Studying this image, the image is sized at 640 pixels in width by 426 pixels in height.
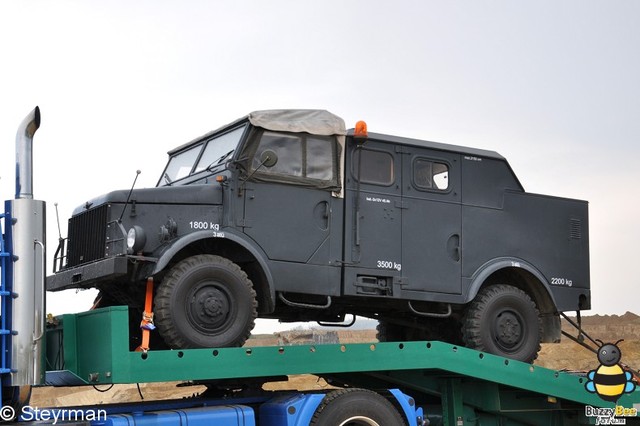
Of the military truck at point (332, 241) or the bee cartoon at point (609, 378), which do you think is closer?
the military truck at point (332, 241)

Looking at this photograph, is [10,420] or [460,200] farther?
[460,200]

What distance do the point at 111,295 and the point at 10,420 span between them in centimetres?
216

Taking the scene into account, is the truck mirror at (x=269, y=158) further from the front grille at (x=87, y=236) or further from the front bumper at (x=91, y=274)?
the front bumper at (x=91, y=274)

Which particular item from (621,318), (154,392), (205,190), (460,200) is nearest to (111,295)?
(205,190)

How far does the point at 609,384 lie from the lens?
10.5m

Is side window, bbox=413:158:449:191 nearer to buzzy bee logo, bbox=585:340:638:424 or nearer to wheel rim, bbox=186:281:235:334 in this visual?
buzzy bee logo, bbox=585:340:638:424

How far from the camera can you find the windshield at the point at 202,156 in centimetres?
980

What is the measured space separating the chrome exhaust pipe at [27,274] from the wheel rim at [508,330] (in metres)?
5.21

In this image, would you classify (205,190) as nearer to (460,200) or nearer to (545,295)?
(460,200)

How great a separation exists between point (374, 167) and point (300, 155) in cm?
96

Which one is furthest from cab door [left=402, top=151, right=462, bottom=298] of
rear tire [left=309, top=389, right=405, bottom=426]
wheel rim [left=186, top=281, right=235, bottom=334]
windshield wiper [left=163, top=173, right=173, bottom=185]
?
windshield wiper [left=163, top=173, right=173, bottom=185]

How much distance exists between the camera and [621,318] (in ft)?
117

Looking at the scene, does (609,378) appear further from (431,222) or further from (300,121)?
(300,121)

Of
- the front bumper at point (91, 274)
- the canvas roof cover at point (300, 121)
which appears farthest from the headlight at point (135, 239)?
the canvas roof cover at point (300, 121)
